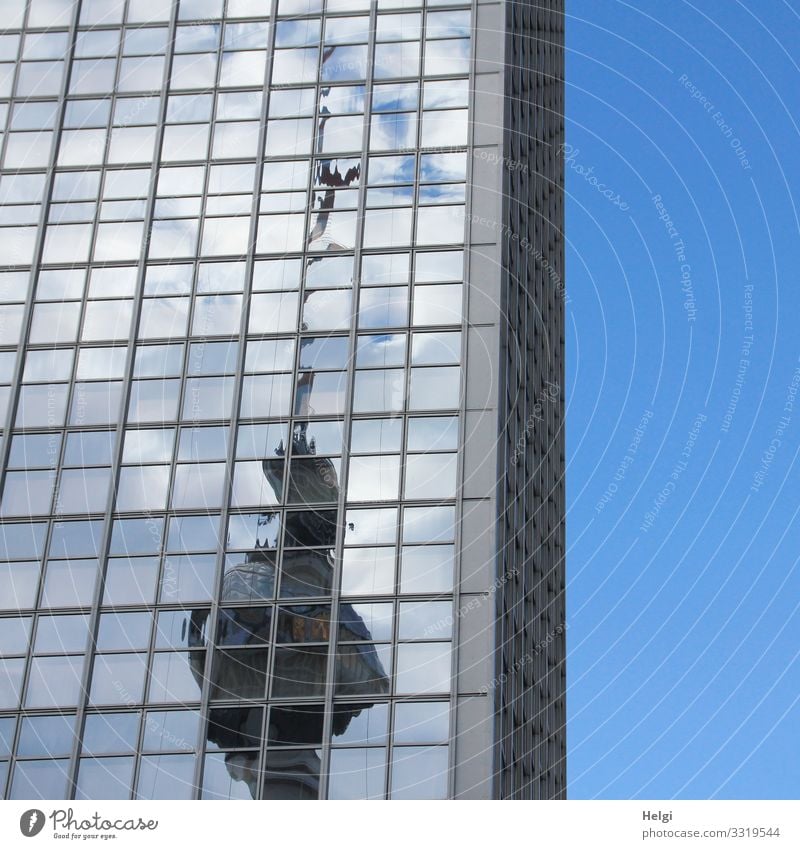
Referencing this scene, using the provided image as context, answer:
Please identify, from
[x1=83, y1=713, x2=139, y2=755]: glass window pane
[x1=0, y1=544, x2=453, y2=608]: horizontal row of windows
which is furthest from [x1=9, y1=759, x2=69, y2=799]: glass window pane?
[x1=0, y1=544, x2=453, y2=608]: horizontal row of windows

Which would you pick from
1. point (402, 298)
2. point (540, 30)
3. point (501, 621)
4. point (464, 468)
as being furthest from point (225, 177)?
point (540, 30)

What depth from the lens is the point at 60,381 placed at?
49156 millimetres

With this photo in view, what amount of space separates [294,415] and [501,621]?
9.11 metres
